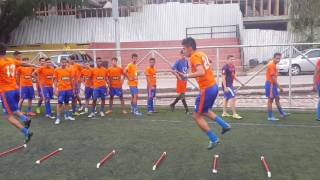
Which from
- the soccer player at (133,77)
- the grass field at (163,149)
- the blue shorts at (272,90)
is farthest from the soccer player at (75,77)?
the blue shorts at (272,90)

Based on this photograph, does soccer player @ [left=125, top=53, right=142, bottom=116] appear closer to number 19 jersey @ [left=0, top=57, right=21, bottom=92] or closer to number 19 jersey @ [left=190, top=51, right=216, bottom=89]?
number 19 jersey @ [left=0, top=57, right=21, bottom=92]

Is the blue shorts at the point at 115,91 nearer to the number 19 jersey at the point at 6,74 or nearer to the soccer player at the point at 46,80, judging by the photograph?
the soccer player at the point at 46,80

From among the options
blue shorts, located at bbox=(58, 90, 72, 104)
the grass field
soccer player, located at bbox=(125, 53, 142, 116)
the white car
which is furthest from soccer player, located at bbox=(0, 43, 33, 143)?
the white car

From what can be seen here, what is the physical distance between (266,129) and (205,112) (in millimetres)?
3064

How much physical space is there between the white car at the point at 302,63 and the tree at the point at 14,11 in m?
19.2

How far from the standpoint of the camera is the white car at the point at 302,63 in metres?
12.5

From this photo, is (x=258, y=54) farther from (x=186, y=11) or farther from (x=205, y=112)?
(x=186, y=11)

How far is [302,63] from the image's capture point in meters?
13.0

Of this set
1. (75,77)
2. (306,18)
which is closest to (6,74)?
(75,77)

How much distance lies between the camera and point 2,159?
23.1ft

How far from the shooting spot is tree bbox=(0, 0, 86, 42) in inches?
1031

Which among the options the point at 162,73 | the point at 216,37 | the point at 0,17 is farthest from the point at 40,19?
the point at 162,73

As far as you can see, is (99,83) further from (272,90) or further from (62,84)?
(272,90)

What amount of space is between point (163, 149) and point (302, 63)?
772 cm
